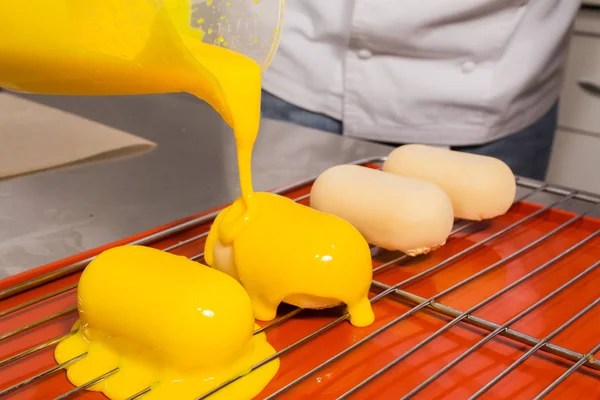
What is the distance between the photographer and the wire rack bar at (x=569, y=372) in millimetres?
477

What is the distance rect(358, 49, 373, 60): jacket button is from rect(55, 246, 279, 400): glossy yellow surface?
2.09 feet

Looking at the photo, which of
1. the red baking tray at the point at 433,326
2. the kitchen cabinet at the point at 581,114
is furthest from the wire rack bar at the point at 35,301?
the kitchen cabinet at the point at 581,114

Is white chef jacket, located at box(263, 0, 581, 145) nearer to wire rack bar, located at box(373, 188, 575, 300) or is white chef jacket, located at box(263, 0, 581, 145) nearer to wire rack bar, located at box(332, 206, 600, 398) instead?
wire rack bar, located at box(373, 188, 575, 300)

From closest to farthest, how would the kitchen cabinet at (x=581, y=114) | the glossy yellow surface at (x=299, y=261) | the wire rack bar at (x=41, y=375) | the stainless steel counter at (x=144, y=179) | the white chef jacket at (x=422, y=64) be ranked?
the wire rack bar at (x=41, y=375) → the glossy yellow surface at (x=299, y=261) → the stainless steel counter at (x=144, y=179) → the white chef jacket at (x=422, y=64) → the kitchen cabinet at (x=581, y=114)

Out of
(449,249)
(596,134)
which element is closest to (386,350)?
(449,249)

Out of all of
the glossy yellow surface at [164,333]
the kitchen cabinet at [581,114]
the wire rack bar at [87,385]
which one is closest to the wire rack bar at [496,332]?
the glossy yellow surface at [164,333]

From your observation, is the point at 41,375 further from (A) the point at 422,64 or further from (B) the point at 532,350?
(A) the point at 422,64

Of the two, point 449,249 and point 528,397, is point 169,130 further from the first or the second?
point 528,397

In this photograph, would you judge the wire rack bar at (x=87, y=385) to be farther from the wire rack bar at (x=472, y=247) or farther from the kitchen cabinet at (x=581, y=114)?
the kitchen cabinet at (x=581, y=114)

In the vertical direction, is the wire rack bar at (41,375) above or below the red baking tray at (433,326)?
above

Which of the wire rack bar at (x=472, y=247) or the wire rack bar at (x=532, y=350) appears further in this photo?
the wire rack bar at (x=472, y=247)

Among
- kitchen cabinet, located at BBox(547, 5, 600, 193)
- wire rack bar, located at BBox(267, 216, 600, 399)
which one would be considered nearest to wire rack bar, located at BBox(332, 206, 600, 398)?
wire rack bar, located at BBox(267, 216, 600, 399)

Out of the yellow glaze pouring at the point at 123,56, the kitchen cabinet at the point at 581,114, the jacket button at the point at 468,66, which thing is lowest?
the kitchen cabinet at the point at 581,114

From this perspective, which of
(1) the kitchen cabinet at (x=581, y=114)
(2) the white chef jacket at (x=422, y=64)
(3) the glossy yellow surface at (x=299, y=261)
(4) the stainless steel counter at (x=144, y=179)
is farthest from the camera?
(1) the kitchen cabinet at (x=581, y=114)
